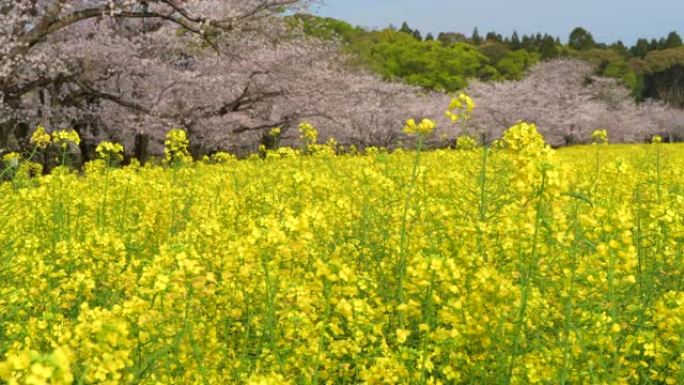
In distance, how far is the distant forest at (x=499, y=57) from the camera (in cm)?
5550

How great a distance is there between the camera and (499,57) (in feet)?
224

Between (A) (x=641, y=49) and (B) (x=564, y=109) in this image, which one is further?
(A) (x=641, y=49)

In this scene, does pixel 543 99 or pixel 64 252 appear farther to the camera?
pixel 543 99

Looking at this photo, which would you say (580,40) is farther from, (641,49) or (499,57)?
(499,57)

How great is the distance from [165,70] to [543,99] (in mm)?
27932

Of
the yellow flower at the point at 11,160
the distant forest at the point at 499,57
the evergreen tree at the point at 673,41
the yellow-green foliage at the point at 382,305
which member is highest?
the evergreen tree at the point at 673,41

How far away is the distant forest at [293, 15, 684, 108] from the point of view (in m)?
55.5

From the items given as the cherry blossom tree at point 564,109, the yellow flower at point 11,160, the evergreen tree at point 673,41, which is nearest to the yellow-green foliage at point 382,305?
the yellow flower at point 11,160

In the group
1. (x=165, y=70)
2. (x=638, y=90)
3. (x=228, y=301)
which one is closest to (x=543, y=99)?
(x=165, y=70)

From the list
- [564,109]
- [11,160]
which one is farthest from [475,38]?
[11,160]

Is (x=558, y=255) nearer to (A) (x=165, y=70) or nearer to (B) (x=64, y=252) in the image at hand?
(B) (x=64, y=252)

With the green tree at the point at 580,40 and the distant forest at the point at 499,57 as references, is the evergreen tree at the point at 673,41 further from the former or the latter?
the green tree at the point at 580,40

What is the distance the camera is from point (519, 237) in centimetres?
370

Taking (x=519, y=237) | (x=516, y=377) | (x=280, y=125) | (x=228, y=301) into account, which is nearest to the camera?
(x=516, y=377)
